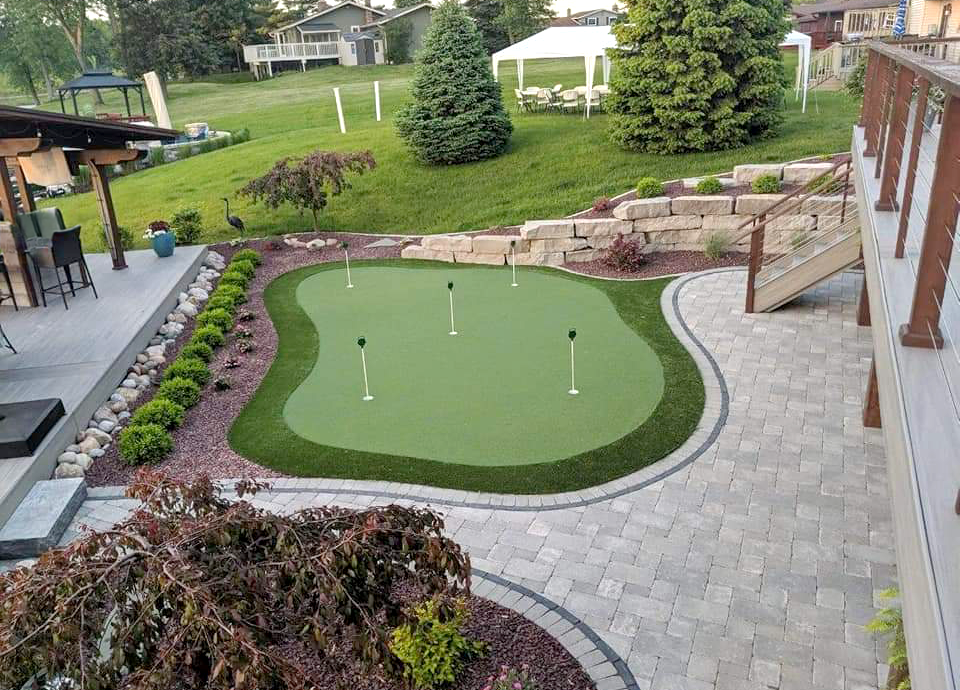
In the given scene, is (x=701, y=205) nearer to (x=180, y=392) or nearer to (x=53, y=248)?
(x=180, y=392)

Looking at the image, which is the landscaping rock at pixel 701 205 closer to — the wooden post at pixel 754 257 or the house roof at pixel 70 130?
the wooden post at pixel 754 257

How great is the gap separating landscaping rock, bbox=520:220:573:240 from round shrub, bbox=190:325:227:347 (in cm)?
552

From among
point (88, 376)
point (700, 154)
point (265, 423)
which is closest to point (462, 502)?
point (265, 423)

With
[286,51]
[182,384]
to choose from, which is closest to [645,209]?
[182,384]

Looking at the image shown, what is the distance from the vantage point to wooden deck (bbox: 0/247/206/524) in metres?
6.91

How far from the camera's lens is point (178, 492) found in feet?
10.9

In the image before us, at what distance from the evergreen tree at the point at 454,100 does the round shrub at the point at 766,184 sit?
21.2 feet

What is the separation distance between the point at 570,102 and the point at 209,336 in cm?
1461

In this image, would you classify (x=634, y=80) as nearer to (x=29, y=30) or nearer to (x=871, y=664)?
(x=871, y=664)

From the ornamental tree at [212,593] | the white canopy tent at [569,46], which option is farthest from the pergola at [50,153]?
the white canopy tent at [569,46]

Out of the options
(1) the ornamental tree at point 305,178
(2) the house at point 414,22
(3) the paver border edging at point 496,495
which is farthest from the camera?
(2) the house at point 414,22

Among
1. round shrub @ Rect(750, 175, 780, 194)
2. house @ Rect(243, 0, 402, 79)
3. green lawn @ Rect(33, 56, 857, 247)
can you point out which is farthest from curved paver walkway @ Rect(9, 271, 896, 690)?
house @ Rect(243, 0, 402, 79)

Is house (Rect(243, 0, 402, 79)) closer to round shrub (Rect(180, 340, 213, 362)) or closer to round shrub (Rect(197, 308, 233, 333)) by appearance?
round shrub (Rect(197, 308, 233, 333))

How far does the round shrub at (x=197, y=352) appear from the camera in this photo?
366 inches
